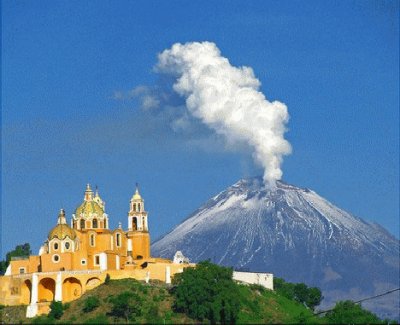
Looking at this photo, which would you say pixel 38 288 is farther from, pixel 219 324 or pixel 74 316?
pixel 219 324

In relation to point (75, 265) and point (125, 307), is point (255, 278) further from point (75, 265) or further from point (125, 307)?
point (125, 307)

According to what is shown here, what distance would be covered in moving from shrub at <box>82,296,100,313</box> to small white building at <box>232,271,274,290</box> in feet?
63.5

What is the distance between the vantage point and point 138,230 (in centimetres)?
12425

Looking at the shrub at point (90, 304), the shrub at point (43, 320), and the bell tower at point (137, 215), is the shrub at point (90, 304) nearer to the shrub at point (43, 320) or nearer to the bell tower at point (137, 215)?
the shrub at point (43, 320)

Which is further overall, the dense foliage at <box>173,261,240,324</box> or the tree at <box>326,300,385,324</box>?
the tree at <box>326,300,385,324</box>

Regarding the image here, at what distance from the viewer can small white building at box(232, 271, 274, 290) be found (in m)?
125

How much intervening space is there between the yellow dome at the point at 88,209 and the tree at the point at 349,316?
24.2 meters

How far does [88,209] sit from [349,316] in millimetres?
27541

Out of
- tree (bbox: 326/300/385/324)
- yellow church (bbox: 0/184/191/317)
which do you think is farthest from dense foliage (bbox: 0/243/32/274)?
tree (bbox: 326/300/385/324)

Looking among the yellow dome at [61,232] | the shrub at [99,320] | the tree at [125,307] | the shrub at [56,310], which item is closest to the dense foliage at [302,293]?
the yellow dome at [61,232]

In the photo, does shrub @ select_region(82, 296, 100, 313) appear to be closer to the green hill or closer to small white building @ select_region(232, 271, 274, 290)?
the green hill

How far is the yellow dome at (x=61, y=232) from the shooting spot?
115438 mm

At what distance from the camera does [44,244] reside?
119312mm

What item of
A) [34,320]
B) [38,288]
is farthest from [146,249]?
[34,320]
